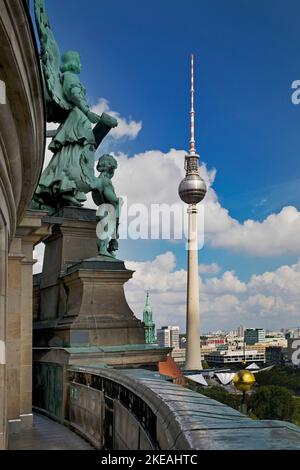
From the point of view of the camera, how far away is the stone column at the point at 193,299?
12000cm

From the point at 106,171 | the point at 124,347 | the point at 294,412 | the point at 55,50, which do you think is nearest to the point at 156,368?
the point at 124,347

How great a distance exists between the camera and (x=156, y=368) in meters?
12.6

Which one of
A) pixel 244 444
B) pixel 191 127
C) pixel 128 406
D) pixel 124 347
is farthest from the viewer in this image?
pixel 191 127

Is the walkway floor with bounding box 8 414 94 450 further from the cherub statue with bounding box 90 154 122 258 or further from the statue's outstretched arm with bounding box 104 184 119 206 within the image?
the statue's outstretched arm with bounding box 104 184 119 206

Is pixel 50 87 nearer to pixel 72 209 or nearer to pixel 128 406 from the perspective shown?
pixel 72 209

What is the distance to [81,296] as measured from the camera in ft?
41.9

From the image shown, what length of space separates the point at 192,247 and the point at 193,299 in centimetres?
1131

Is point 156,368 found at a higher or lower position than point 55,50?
lower

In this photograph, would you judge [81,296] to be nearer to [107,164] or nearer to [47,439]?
[47,439]

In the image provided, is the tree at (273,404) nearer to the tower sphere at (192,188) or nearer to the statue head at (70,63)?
the tower sphere at (192,188)

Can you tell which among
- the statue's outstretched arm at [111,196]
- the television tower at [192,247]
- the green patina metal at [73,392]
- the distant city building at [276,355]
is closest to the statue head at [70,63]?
the statue's outstretched arm at [111,196]

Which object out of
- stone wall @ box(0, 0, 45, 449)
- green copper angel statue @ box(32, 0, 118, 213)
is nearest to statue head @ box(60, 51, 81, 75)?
green copper angel statue @ box(32, 0, 118, 213)
